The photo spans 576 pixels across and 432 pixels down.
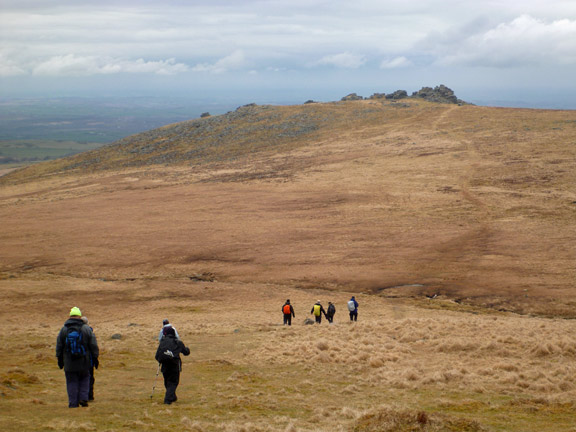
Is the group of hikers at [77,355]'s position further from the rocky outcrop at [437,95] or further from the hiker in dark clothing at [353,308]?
the rocky outcrop at [437,95]

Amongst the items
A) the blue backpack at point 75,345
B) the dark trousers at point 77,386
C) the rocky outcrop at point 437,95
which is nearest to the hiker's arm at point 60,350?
the blue backpack at point 75,345

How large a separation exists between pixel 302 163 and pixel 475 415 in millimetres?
→ 62850

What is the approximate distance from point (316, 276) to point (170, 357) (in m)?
23.8

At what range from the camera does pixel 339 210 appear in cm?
5019

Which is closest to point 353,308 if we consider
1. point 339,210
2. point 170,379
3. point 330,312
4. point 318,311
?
point 330,312

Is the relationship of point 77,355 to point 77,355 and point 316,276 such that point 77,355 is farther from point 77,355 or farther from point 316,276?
point 316,276

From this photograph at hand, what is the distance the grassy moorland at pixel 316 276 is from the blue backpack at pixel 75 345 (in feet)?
3.70

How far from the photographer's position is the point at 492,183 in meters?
55.0

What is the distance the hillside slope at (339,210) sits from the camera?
115ft

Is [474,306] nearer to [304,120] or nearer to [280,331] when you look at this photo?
[280,331]

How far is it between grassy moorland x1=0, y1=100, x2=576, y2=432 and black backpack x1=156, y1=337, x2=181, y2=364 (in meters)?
0.98

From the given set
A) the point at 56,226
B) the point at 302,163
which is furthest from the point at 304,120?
the point at 56,226

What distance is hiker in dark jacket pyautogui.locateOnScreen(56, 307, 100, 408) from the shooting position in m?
10.5

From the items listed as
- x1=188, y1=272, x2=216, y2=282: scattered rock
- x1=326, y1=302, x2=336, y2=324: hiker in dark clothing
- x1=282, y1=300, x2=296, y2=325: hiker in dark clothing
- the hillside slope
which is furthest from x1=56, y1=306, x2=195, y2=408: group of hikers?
x1=188, y1=272, x2=216, y2=282: scattered rock
